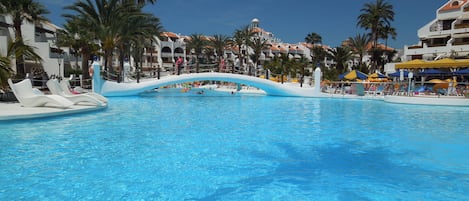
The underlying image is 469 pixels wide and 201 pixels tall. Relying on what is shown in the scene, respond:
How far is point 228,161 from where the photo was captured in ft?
21.5

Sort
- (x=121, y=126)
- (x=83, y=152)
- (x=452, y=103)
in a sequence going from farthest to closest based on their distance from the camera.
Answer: (x=452, y=103) → (x=121, y=126) → (x=83, y=152)

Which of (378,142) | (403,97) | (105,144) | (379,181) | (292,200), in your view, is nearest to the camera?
(292,200)

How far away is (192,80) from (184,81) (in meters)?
0.68

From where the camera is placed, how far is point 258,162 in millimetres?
6520

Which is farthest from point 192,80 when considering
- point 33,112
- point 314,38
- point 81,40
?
point 314,38

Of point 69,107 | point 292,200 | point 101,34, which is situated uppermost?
point 101,34

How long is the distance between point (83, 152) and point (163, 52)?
72.5m

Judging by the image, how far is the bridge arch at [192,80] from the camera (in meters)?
23.9

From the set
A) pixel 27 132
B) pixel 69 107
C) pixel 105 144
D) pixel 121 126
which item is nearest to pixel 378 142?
pixel 105 144

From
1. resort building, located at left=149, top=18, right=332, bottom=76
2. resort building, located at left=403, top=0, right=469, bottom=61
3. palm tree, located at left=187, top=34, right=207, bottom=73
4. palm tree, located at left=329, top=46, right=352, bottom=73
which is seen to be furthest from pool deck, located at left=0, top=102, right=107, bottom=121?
palm tree, located at left=187, top=34, right=207, bottom=73

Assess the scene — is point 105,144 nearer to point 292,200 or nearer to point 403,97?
point 292,200

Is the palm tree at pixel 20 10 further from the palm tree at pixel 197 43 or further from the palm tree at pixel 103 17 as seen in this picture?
the palm tree at pixel 197 43

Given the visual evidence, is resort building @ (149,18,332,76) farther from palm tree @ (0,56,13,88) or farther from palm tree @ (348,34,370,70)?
palm tree @ (0,56,13,88)

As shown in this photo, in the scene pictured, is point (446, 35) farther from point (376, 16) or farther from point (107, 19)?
point (107, 19)
